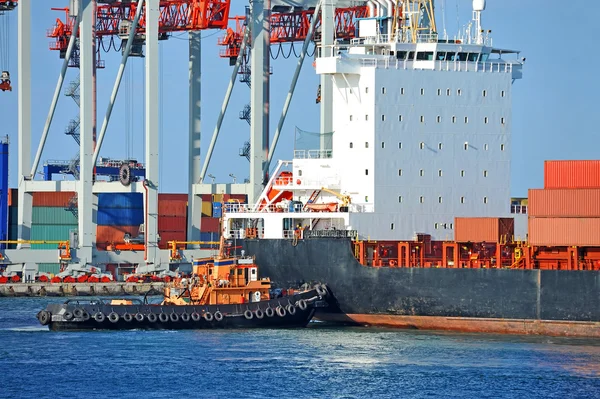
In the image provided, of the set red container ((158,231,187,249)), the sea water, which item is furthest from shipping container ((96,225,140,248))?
the sea water

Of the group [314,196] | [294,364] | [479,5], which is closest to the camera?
[294,364]

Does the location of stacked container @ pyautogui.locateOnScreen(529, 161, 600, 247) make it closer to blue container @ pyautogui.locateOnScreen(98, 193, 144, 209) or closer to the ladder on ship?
the ladder on ship

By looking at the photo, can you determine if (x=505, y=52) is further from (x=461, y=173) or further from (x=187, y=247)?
(x=187, y=247)

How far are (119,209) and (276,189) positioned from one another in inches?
1226

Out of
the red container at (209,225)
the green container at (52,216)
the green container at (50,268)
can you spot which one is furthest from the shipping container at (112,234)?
the green container at (50,268)

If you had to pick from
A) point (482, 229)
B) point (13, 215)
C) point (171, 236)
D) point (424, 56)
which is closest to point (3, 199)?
point (13, 215)

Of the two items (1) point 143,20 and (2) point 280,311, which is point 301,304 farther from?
(1) point 143,20

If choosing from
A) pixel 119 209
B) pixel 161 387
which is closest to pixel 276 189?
pixel 161 387

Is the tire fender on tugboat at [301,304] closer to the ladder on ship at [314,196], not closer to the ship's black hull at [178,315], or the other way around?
the ship's black hull at [178,315]

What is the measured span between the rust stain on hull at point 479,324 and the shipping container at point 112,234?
33.5m

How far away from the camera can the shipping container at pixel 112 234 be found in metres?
75.6

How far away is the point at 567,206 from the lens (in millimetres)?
40219

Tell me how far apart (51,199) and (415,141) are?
112 feet

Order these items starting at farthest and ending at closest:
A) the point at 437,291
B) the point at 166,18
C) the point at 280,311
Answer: the point at 166,18 → the point at 280,311 → the point at 437,291
